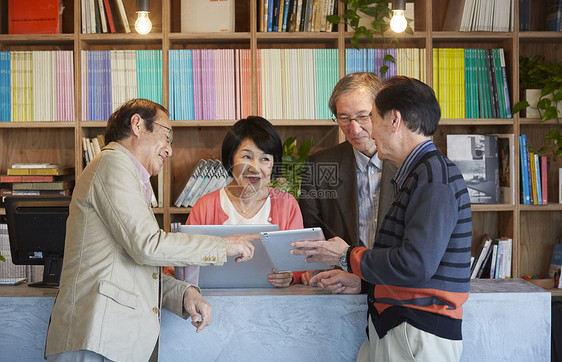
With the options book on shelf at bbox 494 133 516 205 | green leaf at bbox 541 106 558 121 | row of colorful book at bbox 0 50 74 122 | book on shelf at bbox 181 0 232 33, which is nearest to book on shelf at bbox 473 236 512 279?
book on shelf at bbox 494 133 516 205

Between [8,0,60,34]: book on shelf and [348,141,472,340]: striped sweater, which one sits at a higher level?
[8,0,60,34]: book on shelf

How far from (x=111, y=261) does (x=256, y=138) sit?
0.88 meters

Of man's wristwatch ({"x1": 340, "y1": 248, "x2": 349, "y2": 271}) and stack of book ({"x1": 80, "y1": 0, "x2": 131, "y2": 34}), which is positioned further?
stack of book ({"x1": 80, "y1": 0, "x2": 131, "y2": 34})

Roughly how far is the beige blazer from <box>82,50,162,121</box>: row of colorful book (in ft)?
5.63

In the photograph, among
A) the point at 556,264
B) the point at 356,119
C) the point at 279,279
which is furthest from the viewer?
the point at 556,264

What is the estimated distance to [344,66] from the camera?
10.1 ft

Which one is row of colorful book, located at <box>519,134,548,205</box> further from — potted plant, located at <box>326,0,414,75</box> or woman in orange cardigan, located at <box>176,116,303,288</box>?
woman in orange cardigan, located at <box>176,116,303,288</box>

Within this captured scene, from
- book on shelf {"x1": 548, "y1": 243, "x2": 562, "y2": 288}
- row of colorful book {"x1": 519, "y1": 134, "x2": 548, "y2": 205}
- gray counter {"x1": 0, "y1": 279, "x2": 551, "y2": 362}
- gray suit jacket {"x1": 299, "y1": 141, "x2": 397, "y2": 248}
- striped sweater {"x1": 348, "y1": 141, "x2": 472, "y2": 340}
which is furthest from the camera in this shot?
book on shelf {"x1": 548, "y1": 243, "x2": 562, "y2": 288}

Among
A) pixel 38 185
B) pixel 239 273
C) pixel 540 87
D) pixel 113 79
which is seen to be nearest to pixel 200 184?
pixel 113 79

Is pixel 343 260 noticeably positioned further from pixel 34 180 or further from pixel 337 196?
pixel 34 180

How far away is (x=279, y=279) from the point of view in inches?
71.1

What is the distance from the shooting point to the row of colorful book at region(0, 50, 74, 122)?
Result: 311cm

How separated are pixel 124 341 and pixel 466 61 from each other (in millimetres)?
2409

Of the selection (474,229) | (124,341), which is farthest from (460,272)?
(474,229)
